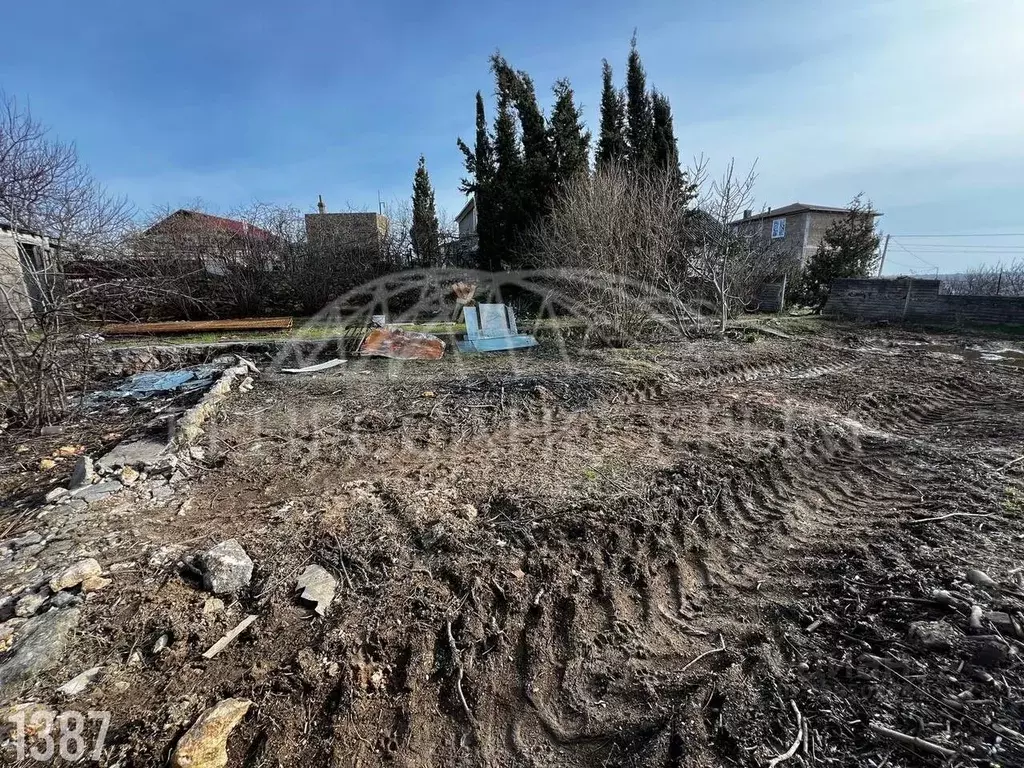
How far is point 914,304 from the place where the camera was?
11727 millimetres

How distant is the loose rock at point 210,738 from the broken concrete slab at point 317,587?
0.56 metres

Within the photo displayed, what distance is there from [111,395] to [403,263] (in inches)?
391

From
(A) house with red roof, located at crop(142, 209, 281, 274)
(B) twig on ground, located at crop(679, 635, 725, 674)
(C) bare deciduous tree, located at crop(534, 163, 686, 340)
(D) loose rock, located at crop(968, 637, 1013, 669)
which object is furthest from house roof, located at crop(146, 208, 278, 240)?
(D) loose rock, located at crop(968, 637, 1013, 669)

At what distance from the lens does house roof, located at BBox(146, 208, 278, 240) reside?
13.0 meters

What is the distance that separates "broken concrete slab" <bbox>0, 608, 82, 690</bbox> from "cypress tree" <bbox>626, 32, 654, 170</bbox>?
17177 millimetres

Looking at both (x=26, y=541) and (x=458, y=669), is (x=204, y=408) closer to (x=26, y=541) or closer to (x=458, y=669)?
(x=26, y=541)

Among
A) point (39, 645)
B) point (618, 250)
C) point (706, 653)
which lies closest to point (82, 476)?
point (39, 645)

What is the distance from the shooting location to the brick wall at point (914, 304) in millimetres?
10820

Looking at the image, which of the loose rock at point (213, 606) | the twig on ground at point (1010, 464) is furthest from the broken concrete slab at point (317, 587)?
the twig on ground at point (1010, 464)

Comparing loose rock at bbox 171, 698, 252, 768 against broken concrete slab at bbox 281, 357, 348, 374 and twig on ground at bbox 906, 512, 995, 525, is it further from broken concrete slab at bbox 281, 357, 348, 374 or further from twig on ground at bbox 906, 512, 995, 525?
broken concrete slab at bbox 281, 357, 348, 374

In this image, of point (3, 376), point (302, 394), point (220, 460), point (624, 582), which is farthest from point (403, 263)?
point (624, 582)

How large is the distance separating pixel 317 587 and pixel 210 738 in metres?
0.82

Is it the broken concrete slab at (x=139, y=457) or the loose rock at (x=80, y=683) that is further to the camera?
the broken concrete slab at (x=139, y=457)

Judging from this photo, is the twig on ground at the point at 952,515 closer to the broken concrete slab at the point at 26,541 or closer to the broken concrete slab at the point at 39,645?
the broken concrete slab at the point at 39,645
